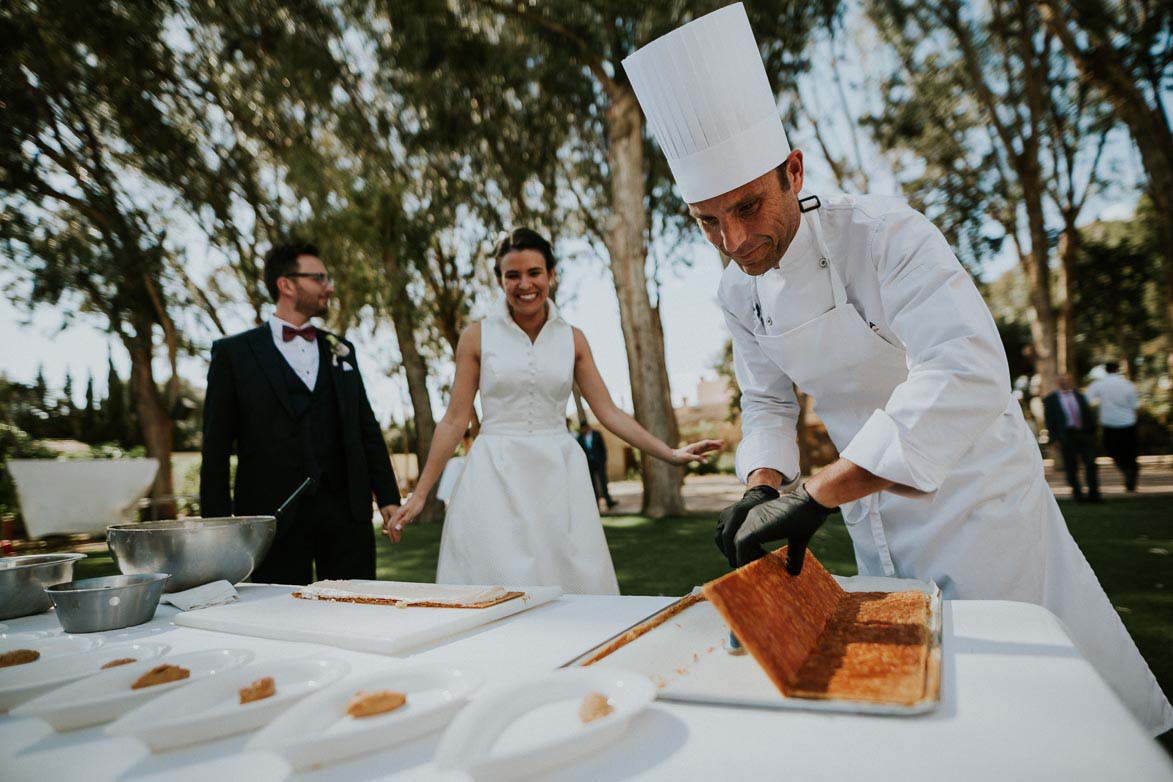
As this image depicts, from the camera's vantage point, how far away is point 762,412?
1896mm

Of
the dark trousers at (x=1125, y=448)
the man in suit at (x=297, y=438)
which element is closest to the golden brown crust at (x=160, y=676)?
the man in suit at (x=297, y=438)

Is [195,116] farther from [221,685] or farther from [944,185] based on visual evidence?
[944,185]

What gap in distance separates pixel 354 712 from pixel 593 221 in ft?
41.7

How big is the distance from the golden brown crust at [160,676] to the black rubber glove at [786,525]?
0.83 meters

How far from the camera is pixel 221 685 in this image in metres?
0.88

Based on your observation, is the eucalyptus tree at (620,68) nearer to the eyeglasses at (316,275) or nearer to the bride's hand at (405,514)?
the eyeglasses at (316,275)

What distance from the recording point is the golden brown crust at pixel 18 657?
1.07 meters

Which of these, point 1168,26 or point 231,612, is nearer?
point 231,612

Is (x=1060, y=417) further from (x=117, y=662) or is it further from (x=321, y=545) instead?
(x=117, y=662)

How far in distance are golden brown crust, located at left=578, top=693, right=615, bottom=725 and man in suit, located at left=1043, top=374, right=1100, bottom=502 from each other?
393 inches

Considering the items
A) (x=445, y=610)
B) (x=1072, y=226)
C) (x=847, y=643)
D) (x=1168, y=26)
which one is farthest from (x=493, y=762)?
(x=1072, y=226)

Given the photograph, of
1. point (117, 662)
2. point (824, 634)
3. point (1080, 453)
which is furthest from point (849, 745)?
point (1080, 453)

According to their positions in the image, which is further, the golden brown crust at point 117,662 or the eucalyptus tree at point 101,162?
the eucalyptus tree at point 101,162

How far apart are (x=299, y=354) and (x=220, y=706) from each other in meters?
2.49
